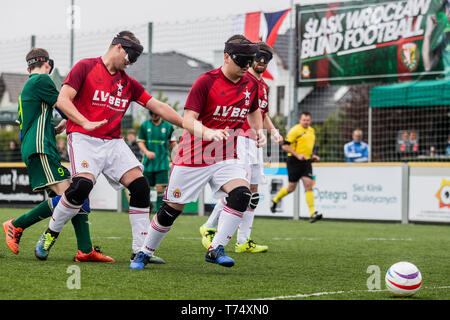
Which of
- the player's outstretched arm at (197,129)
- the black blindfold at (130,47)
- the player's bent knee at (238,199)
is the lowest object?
the player's bent knee at (238,199)

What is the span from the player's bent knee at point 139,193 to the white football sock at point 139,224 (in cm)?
6

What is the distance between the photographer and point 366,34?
17984 millimetres

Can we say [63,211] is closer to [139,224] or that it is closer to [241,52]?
[139,224]

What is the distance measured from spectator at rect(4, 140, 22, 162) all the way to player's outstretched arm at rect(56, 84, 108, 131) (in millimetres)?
15997

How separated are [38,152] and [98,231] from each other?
15.0ft

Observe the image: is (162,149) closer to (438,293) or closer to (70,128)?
(70,128)

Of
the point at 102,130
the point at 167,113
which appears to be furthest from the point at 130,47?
the point at 102,130

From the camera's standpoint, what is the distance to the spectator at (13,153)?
73.1ft

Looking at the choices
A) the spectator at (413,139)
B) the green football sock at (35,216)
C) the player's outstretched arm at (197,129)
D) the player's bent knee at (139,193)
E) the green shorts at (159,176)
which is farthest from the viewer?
the spectator at (413,139)

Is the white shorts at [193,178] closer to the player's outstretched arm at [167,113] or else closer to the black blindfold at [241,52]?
the player's outstretched arm at [167,113]

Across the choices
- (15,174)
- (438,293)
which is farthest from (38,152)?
(15,174)

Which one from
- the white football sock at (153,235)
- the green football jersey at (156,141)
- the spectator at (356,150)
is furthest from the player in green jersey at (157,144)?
the white football sock at (153,235)

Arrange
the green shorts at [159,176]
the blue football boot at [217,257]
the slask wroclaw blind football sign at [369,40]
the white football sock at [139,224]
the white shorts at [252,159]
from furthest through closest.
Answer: the slask wroclaw blind football sign at [369,40], the green shorts at [159,176], the white shorts at [252,159], the white football sock at [139,224], the blue football boot at [217,257]

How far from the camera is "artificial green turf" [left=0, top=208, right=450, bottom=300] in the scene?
5277 millimetres
